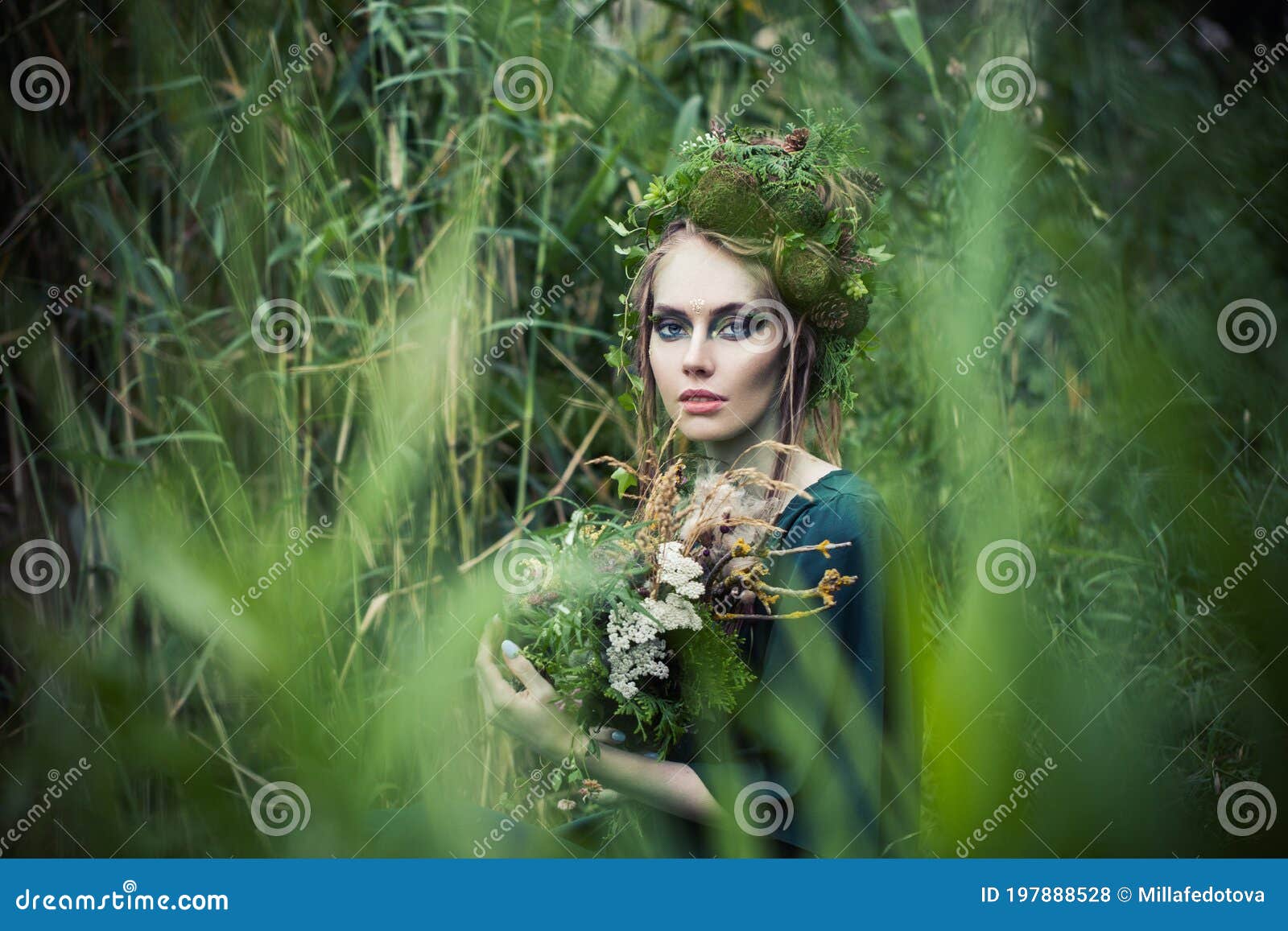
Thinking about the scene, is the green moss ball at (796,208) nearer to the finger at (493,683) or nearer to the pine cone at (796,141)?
the pine cone at (796,141)

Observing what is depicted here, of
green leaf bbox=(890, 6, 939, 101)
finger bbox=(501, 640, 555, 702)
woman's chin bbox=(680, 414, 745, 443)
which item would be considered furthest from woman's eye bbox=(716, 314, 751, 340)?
green leaf bbox=(890, 6, 939, 101)

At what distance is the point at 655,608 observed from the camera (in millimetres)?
1470

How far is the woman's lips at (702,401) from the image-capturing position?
5.44 ft

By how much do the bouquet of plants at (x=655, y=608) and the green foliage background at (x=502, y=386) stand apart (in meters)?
0.20

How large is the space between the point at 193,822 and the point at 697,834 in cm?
65

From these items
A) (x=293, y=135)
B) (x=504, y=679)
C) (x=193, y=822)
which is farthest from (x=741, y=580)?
(x=293, y=135)

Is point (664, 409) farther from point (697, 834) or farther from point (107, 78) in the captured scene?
point (107, 78)

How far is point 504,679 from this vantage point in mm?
1618

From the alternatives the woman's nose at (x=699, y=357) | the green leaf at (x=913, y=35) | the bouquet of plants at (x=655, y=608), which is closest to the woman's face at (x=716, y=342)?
the woman's nose at (x=699, y=357)

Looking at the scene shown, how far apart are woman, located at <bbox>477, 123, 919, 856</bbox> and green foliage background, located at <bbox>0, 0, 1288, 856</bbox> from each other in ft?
0.30

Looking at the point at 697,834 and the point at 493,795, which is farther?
the point at 493,795

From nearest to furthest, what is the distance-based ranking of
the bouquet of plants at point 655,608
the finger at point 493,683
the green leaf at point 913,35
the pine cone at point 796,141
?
the bouquet of plants at point 655,608
the finger at point 493,683
the pine cone at point 796,141
the green leaf at point 913,35

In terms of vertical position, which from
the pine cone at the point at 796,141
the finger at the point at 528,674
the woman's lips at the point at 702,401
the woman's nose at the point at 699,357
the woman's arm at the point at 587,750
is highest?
the pine cone at the point at 796,141

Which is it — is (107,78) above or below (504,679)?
above
